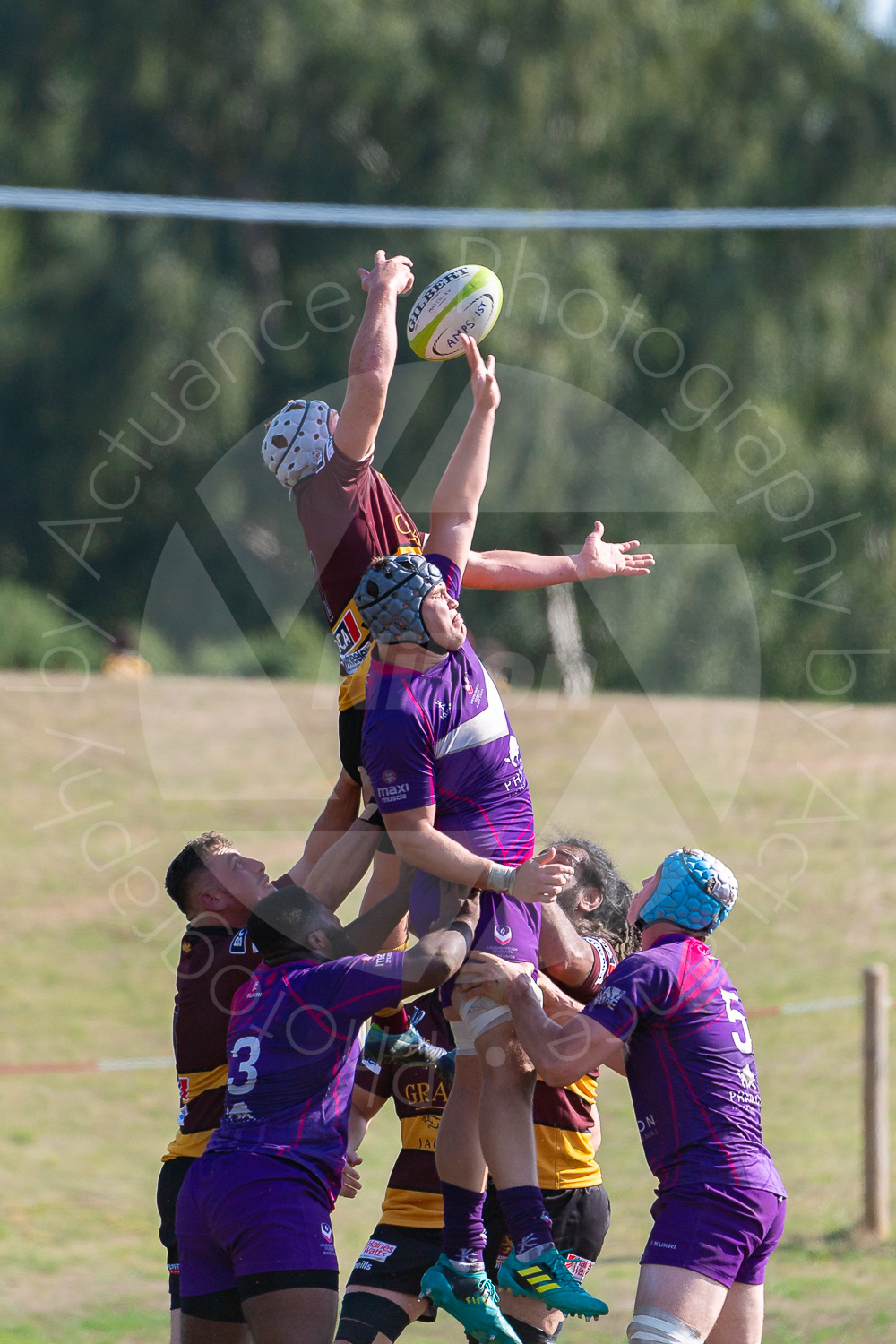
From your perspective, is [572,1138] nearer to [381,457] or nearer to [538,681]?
[381,457]

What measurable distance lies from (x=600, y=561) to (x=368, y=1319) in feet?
10.1

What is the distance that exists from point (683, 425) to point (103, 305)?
419 inches

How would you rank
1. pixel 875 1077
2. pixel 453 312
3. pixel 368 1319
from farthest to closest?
pixel 875 1077, pixel 368 1319, pixel 453 312

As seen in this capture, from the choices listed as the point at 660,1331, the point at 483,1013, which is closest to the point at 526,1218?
the point at 660,1331

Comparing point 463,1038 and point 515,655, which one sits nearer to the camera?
point 463,1038

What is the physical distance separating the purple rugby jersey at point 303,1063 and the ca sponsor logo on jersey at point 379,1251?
115 cm

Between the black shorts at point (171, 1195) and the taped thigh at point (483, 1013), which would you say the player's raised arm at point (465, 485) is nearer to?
the taped thigh at point (483, 1013)

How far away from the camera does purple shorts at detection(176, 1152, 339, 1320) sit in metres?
4.69

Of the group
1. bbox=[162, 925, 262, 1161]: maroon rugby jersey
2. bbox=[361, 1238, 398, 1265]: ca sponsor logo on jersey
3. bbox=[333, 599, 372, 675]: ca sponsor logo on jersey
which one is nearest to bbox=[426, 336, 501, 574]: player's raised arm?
bbox=[333, 599, 372, 675]: ca sponsor logo on jersey

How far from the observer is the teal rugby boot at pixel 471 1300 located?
5.19m

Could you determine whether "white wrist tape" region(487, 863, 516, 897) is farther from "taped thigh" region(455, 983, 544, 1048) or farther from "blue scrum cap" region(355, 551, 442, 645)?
"blue scrum cap" region(355, 551, 442, 645)

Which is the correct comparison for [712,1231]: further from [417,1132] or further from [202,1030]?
[202,1030]

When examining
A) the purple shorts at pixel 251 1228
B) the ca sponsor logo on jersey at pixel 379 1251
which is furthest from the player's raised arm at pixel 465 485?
the ca sponsor logo on jersey at pixel 379 1251

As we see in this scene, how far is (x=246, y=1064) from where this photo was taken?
4.92 metres
